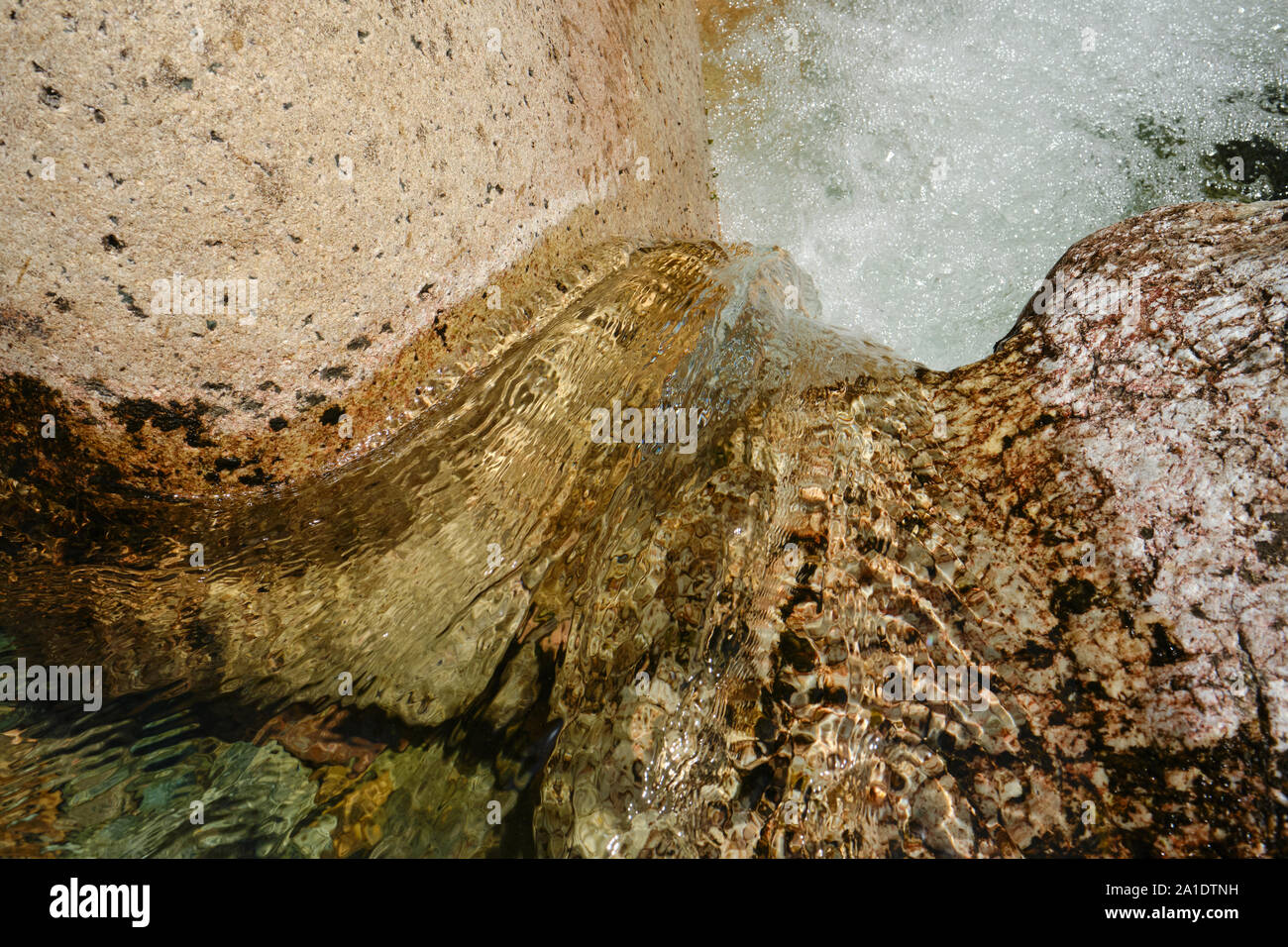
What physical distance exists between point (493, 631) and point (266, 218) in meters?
1.16

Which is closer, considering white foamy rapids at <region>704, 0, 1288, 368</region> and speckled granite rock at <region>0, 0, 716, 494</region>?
speckled granite rock at <region>0, 0, 716, 494</region>

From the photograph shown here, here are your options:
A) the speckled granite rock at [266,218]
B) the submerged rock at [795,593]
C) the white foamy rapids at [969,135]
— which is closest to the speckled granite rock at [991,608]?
the submerged rock at [795,593]

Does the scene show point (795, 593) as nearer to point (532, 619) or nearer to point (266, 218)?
point (532, 619)

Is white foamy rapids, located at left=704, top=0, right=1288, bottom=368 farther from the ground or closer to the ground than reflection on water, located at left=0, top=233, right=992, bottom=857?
farther from the ground

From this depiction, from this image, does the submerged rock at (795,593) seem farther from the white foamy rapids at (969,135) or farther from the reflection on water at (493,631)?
the white foamy rapids at (969,135)

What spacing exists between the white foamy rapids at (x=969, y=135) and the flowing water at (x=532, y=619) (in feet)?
3.88

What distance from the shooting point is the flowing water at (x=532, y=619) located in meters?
1.70

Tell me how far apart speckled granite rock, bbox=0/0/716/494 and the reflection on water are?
0.56 feet

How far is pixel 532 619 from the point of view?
2029mm

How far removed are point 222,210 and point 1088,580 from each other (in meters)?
2.19

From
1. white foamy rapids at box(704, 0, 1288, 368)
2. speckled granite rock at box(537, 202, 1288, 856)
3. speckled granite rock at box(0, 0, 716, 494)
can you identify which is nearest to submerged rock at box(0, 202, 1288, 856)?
speckled granite rock at box(537, 202, 1288, 856)

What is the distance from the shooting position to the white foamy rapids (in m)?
3.48

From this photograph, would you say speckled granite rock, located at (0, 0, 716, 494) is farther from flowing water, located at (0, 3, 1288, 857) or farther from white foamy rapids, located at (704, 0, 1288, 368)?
white foamy rapids, located at (704, 0, 1288, 368)

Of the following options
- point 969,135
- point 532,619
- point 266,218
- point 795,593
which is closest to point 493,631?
point 532,619
